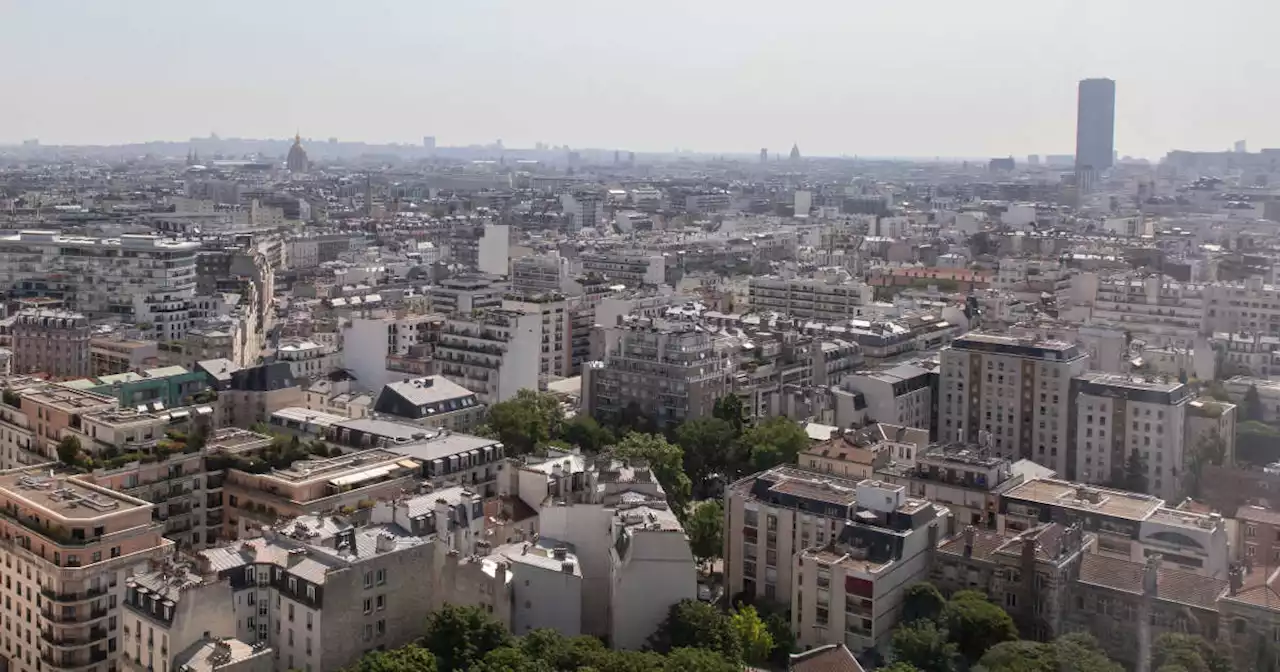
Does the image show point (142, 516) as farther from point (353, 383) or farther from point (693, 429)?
point (353, 383)

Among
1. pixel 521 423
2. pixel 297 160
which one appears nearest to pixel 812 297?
pixel 521 423

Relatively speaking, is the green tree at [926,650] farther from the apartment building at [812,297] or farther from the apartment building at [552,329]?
the apartment building at [812,297]

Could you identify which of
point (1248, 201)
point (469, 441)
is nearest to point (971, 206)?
point (1248, 201)

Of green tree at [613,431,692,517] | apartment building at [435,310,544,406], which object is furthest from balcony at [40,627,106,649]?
apartment building at [435,310,544,406]

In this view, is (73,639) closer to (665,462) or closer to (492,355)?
(665,462)

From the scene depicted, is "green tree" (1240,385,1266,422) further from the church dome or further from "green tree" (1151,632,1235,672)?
the church dome

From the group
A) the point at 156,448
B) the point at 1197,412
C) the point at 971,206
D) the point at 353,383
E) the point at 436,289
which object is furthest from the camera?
the point at 971,206
